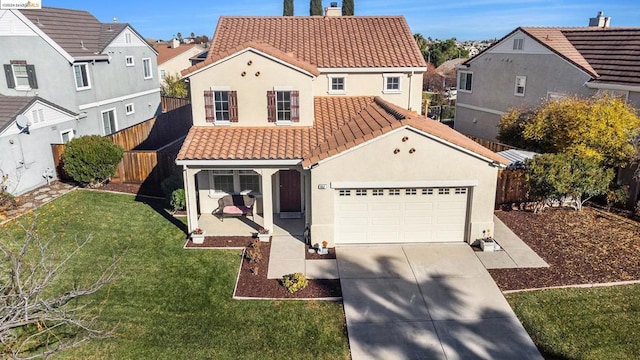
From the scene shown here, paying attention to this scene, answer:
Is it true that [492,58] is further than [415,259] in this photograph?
Yes

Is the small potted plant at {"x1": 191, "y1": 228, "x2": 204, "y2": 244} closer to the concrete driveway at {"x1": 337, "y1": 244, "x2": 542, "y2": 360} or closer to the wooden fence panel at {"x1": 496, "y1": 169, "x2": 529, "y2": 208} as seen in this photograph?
the concrete driveway at {"x1": 337, "y1": 244, "x2": 542, "y2": 360}

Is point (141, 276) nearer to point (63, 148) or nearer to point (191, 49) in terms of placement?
point (63, 148)

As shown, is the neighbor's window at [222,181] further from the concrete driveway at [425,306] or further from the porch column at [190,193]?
the concrete driveway at [425,306]

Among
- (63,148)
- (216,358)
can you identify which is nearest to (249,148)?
(216,358)

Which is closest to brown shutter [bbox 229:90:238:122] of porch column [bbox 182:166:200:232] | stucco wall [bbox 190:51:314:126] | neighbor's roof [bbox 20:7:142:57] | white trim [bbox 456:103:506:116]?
stucco wall [bbox 190:51:314:126]

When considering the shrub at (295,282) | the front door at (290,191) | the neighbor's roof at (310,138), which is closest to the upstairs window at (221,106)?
the neighbor's roof at (310,138)

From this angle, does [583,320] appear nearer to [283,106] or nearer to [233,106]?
[283,106]

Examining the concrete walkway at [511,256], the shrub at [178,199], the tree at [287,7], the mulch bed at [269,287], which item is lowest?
the mulch bed at [269,287]
